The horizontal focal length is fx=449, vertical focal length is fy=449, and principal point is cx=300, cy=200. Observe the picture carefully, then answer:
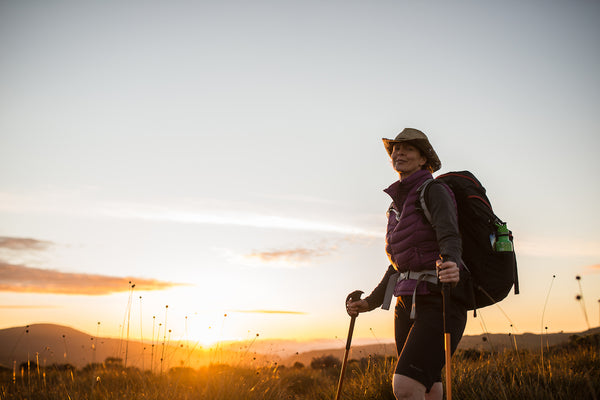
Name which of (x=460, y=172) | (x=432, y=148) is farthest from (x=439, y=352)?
(x=432, y=148)

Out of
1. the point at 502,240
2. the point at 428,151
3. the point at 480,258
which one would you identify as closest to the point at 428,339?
the point at 480,258

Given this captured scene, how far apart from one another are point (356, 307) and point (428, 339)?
114 cm

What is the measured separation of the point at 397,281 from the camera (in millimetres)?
3617

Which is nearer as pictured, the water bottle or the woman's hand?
the woman's hand

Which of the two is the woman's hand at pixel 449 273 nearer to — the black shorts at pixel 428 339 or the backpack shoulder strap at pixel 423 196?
the black shorts at pixel 428 339

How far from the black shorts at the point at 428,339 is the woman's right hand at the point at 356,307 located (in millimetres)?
711

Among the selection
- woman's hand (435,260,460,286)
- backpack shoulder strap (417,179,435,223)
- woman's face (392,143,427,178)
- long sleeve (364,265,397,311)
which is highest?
woman's face (392,143,427,178)

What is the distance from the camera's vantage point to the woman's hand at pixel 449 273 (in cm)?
296

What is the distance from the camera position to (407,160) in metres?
3.81

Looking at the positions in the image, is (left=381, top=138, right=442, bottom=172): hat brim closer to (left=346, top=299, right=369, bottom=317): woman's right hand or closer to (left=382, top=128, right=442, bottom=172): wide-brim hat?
(left=382, top=128, right=442, bottom=172): wide-brim hat

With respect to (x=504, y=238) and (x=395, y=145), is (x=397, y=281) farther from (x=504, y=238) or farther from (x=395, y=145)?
(x=395, y=145)

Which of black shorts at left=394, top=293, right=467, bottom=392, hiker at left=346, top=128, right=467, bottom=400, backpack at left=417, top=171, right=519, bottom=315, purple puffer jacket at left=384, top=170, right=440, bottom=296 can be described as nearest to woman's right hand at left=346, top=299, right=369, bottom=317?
hiker at left=346, top=128, right=467, bottom=400

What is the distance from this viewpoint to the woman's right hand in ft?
13.5

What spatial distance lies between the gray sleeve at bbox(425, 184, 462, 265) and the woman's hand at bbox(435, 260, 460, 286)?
7cm
